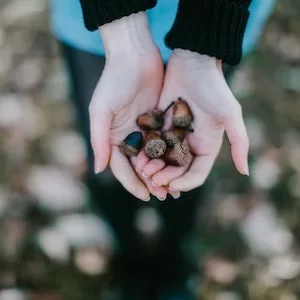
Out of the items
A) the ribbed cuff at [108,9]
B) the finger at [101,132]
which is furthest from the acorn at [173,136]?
→ the ribbed cuff at [108,9]

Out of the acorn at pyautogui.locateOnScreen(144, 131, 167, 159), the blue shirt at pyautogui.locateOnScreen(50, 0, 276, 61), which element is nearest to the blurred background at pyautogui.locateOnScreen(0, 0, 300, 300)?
the blue shirt at pyautogui.locateOnScreen(50, 0, 276, 61)

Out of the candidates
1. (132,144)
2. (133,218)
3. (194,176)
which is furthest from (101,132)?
(133,218)

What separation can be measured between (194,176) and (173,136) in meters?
0.09

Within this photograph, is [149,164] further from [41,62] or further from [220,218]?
[41,62]

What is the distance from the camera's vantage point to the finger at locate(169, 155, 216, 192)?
1066 millimetres

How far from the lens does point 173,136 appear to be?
44.9 inches

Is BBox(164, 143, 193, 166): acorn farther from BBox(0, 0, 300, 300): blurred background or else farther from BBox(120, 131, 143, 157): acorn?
BBox(0, 0, 300, 300): blurred background

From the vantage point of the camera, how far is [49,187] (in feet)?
5.98

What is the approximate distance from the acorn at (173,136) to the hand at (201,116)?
0.02 metres

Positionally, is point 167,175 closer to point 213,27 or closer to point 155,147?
point 155,147

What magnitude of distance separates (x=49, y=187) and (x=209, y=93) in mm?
839

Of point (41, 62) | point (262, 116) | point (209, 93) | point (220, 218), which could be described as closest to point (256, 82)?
point (262, 116)

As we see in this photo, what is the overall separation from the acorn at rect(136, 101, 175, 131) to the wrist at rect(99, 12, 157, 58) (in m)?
0.11

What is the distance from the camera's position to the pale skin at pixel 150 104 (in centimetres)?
108
